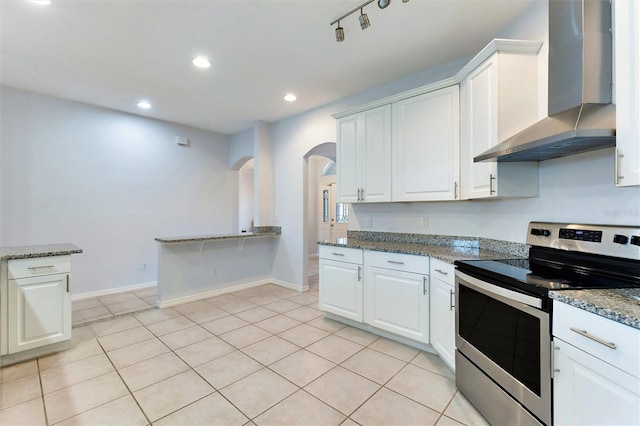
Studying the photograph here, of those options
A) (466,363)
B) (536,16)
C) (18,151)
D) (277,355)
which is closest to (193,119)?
(18,151)

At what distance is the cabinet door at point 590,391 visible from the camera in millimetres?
990

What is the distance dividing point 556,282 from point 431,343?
126cm

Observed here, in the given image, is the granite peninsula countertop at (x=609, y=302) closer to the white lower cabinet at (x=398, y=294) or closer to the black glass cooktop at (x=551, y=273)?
the black glass cooktop at (x=551, y=273)

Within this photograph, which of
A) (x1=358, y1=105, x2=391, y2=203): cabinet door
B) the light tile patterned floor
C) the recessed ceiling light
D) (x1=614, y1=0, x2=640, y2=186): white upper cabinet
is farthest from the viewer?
(x1=358, y1=105, x2=391, y2=203): cabinet door

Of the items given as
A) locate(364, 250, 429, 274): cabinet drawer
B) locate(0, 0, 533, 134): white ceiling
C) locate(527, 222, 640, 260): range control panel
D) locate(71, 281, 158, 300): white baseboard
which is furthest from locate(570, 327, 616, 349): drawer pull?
locate(71, 281, 158, 300): white baseboard

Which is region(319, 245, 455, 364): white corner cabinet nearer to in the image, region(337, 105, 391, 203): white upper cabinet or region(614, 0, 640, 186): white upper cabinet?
region(337, 105, 391, 203): white upper cabinet

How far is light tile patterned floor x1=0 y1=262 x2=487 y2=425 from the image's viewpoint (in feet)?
5.80

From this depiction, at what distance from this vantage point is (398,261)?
264 cm

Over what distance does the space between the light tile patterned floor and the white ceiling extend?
2.85m

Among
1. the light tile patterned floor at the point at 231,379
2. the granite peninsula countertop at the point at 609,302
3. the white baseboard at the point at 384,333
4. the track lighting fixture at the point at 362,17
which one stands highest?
the track lighting fixture at the point at 362,17

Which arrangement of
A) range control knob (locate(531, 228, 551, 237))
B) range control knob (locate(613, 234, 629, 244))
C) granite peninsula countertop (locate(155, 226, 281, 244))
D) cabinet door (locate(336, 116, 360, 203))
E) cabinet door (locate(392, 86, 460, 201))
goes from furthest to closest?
granite peninsula countertop (locate(155, 226, 281, 244)), cabinet door (locate(336, 116, 360, 203)), cabinet door (locate(392, 86, 460, 201)), range control knob (locate(531, 228, 551, 237)), range control knob (locate(613, 234, 629, 244))

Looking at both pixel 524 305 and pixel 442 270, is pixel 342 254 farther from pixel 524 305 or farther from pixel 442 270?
pixel 524 305

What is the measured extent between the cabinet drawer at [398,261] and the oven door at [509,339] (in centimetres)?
50

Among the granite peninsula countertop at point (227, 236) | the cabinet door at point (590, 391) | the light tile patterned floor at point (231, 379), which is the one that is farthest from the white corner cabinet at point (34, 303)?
the cabinet door at point (590, 391)
